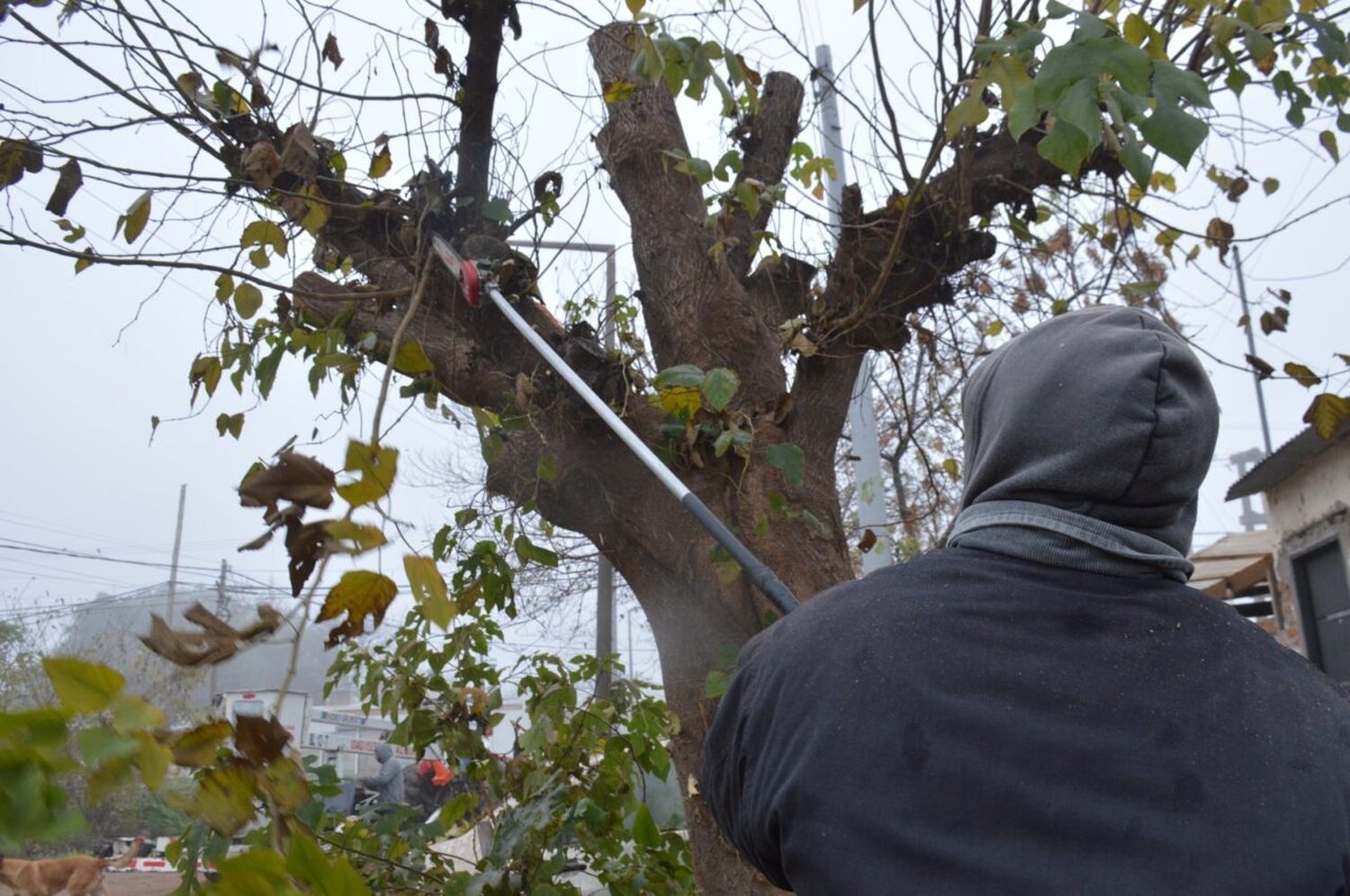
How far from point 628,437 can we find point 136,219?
116 centimetres

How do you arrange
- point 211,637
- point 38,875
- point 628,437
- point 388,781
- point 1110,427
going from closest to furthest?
1. point 211,637
2. point 38,875
3. point 1110,427
4. point 628,437
5. point 388,781

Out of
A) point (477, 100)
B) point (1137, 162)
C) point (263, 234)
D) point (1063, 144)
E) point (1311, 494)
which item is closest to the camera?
point (1063, 144)

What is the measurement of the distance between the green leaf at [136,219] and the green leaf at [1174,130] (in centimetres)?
199

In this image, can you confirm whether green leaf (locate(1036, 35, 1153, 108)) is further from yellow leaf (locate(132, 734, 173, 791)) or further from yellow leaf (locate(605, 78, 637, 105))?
yellow leaf (locate(605, 78, 637, 105))

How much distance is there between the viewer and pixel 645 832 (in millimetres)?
2600

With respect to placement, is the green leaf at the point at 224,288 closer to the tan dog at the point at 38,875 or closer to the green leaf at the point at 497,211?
the green leaf at the point at 497,211

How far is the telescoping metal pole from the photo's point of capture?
2232mm

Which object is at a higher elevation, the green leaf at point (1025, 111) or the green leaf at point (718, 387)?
the green leaf at point (1025, 111)

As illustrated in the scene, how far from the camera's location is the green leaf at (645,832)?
2.60 meters

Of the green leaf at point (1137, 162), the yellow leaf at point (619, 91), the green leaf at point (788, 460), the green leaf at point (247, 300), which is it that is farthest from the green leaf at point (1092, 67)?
the green leaf at point (247, 300)

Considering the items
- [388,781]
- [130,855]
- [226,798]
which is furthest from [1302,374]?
[388,781]

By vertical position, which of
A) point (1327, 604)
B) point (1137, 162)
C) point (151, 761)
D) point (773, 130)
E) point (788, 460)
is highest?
point (773, 130)

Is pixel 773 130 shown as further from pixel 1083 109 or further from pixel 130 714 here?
A: pixel 130 714

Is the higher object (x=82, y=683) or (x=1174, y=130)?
(x=1174, y=130)
